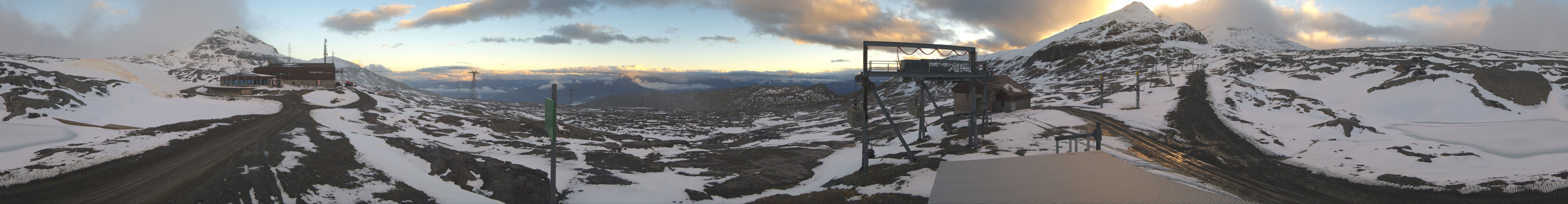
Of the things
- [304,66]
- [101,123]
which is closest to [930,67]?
[101,123]

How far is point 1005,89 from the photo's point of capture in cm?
5519

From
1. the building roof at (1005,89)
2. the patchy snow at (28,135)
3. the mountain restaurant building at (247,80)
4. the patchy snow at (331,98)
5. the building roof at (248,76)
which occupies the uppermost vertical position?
the building roof at (248,76)

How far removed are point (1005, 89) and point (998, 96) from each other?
1.29 metres

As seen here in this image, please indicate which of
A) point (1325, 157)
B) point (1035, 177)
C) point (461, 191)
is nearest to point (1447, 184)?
point (1325, 157)

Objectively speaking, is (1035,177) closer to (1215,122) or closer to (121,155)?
(121,155)

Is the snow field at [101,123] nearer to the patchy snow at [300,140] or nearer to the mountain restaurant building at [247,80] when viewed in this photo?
the patchy snow at [300,140]

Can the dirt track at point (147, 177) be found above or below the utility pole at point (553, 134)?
below

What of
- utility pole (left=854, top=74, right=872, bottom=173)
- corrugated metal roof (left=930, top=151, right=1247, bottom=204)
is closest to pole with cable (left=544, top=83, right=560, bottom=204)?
corrugated metal roof (left=930, top=151, right=1247, bottom=204)

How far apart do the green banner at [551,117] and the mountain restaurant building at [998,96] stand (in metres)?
44.5

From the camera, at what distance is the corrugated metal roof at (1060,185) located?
13523 millimetres

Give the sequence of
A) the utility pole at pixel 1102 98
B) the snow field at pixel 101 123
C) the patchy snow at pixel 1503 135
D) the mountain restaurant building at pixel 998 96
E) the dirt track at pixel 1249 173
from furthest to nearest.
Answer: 1. the utility pole at pixel 1102 98
2. the mountain restaurant building at pixel 998 96
3. the patchy snow at pixel 1503 135
4. the snow field at pixel 101 123
5. the dirt track at pixel 1249 173

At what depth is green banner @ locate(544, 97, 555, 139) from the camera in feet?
43.4

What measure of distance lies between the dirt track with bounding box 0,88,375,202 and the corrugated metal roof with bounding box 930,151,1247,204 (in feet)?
72.1

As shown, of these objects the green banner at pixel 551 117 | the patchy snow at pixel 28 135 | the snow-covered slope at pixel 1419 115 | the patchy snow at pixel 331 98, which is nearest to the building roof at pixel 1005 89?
the snow-covered slope at pixel 1419 115
